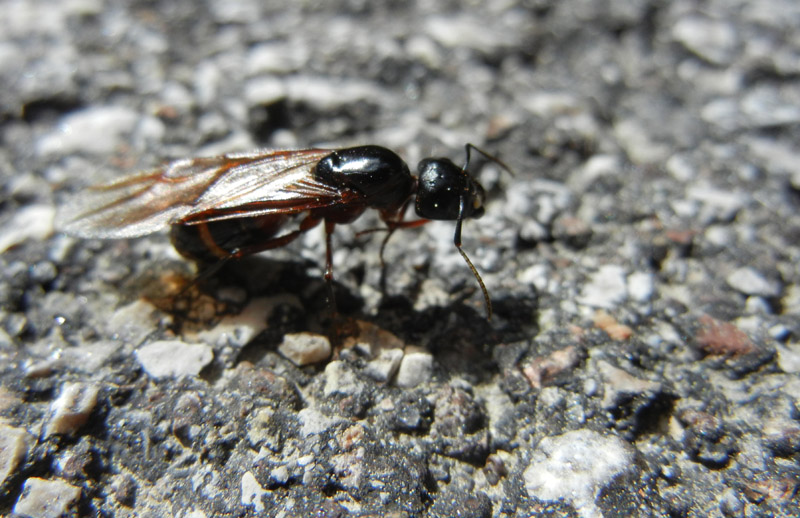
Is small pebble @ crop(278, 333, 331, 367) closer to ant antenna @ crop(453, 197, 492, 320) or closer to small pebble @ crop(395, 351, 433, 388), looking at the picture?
small pebble @ crop(395, 351, 433, 388)

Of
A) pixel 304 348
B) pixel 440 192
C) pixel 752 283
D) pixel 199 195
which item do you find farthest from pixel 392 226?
pixel 752 283

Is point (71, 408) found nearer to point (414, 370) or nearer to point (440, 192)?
point (414, 370)

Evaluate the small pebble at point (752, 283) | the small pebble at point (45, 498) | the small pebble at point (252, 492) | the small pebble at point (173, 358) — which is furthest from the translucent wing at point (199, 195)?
the small pebble at point (752, 283)

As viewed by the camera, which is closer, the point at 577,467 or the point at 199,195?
the point at 577,467

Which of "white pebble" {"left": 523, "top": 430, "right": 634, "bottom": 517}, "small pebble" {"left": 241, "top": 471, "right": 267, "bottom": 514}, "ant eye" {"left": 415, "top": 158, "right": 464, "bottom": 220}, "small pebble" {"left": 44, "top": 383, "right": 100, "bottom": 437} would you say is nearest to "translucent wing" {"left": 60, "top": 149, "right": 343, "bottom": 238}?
"ant eye" {"left": 415, "top": 158, "right": 464, "bottom": 220}

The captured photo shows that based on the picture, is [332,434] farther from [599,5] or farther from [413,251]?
[599,5]

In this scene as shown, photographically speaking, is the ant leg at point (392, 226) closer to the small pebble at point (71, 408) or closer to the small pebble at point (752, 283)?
the small pebble at point (71, 408)
